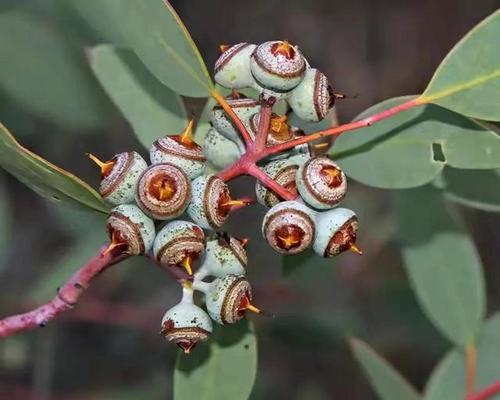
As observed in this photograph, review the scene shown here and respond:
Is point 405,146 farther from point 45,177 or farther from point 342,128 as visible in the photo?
point 45,177

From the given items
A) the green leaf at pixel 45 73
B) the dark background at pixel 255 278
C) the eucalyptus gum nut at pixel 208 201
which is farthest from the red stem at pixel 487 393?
the green leaf at pixel 45 73

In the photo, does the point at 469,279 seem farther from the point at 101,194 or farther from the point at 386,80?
the point at 386,80

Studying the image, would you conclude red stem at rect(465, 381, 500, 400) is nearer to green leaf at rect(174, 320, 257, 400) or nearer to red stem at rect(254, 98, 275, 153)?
green leaf at rect(174, 320, 257, 400)

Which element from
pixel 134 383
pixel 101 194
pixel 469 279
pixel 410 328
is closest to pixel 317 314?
pixel 410 328

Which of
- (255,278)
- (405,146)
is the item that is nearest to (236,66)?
(405,146)

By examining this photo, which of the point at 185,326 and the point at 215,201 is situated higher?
the point at 215,201

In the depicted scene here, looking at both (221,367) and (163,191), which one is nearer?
(163,191)
